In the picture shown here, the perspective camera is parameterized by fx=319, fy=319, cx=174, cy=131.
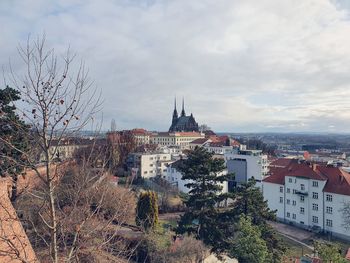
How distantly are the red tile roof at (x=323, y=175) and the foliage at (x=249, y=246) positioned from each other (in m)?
15.7

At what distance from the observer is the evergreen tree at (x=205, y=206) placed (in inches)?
704

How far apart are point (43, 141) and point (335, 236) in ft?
97.0

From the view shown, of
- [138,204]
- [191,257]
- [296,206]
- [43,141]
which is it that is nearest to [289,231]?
[296,206]

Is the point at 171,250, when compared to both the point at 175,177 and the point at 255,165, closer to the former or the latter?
the point at 175,177

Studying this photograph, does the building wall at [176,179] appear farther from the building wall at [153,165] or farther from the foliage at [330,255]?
the foliage at [330,255]

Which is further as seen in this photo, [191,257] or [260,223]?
[260,223]

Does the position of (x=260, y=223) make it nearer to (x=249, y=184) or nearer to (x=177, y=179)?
(x=249, y=184)

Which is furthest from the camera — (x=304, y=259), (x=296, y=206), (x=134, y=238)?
(x=296, y=206)

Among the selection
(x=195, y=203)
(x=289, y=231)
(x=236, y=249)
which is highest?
(x=195, y=203)

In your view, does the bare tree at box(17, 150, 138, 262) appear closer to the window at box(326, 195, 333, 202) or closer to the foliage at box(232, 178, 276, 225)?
the foliage at box(232, 178, 276, 225)

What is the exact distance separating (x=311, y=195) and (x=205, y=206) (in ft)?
53.4

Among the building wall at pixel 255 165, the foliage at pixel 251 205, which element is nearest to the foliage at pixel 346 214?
the foliage at pixel 251 205

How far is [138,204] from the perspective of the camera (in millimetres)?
23516

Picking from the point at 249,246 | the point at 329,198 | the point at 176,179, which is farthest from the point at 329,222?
the point at 176,179
